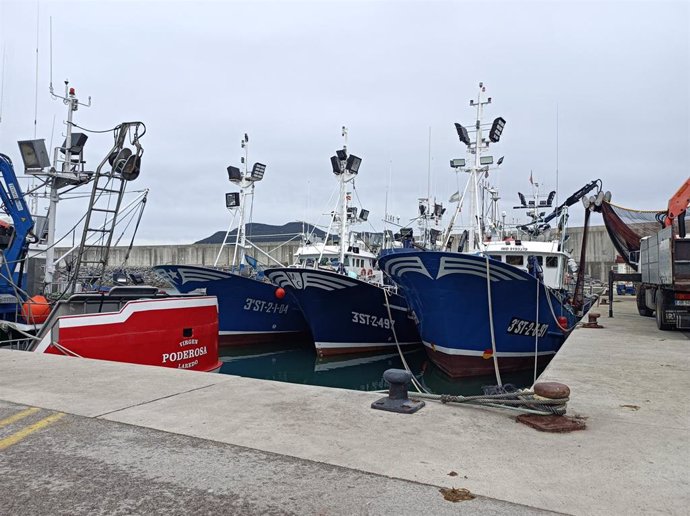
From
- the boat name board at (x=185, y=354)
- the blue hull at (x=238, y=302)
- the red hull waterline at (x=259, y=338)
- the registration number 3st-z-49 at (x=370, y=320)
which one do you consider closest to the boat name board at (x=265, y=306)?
the blue hull at (x=238, y=302)

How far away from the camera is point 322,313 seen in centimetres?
1335

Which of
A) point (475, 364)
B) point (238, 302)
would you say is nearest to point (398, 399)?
point (475, 364)

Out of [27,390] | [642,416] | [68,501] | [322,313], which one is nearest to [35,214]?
[322,313]

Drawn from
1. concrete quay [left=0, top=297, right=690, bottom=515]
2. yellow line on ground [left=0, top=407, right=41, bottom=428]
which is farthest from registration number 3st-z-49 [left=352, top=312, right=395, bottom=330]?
yellow line on ground [left=0, top=407, right=41, bottom=428]

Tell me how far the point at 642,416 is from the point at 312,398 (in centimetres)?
243

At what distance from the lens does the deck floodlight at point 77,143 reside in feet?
37.4

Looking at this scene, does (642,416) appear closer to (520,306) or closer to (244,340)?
(520,306)

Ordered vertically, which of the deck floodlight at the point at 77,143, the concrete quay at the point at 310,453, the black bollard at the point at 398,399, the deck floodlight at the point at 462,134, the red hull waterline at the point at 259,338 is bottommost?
the red hull waterline at the point at 259,338

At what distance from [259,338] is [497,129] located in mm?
8826

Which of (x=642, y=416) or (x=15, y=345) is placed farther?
(x=15, y=345)

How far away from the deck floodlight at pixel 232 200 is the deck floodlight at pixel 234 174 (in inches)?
27.2

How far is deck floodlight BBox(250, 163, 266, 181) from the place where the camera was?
1759 centimetres

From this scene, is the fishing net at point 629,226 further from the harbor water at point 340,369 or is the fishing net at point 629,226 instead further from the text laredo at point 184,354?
the text laredo at point 184,354

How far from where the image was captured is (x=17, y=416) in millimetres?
3697
